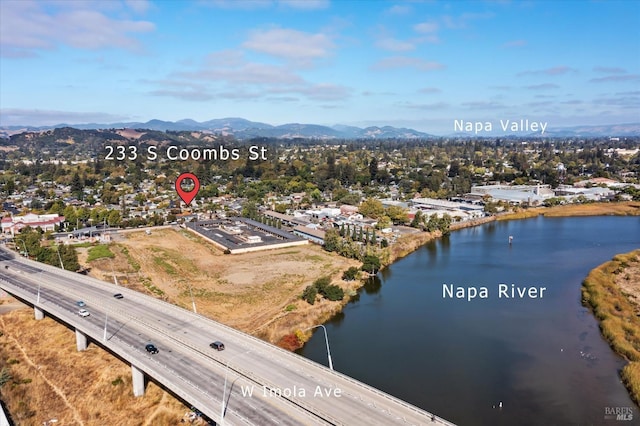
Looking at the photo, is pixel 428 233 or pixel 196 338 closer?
pixel 196 338

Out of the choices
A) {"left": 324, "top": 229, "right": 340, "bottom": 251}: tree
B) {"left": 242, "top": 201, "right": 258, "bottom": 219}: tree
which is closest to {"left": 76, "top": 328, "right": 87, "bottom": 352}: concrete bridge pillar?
{"left": 324, "top": 229, "right": 340, "bottom": 251}: tree

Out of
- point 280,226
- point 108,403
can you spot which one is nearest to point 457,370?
point 108,403

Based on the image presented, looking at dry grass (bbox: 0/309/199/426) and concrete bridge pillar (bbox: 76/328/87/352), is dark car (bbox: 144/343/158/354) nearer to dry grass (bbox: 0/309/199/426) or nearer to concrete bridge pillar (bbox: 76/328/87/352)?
dry grass (bbox: 0/309/199/426)

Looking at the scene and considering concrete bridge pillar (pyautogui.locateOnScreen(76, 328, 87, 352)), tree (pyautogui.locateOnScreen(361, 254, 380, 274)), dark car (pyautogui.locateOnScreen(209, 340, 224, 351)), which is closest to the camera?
dark car (pyautogui.locateOnScreen(209, 340, 224, 351))

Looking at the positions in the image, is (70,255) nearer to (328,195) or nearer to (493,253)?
(493,253)

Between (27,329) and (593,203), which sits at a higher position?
(593,203)

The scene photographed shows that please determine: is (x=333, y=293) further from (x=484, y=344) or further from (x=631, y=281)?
(x=631, y=281)
